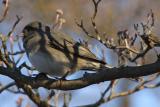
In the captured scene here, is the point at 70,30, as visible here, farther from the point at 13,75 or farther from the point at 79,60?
the point at 13,75

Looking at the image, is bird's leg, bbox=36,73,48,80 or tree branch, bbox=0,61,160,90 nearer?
tree branch, bbox=0,61,160,90

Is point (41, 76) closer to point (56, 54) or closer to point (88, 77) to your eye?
point (56, 54)

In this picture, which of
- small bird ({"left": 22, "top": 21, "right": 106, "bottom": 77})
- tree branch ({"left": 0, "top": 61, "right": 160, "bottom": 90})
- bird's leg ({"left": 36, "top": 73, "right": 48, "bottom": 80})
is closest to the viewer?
tree branch ({"left": 0, "top": 61, "right": 160, "bottom": 90})

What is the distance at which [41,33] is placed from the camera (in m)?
5.11

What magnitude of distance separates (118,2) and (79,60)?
6.11m

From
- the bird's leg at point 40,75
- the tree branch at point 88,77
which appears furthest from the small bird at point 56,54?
the tree branch at point 88,77

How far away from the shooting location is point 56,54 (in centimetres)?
493

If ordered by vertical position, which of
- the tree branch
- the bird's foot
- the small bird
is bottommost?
the tree branch

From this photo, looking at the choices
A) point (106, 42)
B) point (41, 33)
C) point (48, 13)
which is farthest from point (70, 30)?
point (106, 42)

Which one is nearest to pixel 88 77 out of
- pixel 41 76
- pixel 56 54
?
pixel 41 76

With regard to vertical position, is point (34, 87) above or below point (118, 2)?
below

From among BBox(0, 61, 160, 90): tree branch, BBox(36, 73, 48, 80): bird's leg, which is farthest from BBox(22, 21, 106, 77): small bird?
BBox(0, 61, 160, 90): tree branch

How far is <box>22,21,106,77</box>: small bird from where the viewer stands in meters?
4.76

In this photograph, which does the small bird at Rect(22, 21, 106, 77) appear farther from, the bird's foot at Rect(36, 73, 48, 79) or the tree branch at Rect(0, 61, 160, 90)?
the tree branch at Rect(0, 61, 160, 90)
